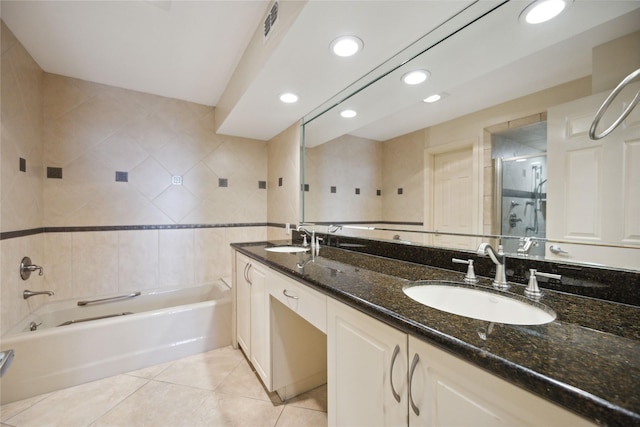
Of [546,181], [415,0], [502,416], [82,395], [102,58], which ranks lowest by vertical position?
[82,395]

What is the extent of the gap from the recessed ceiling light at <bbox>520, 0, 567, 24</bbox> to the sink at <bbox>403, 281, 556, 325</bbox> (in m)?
1.12

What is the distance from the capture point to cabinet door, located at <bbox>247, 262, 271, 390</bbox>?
4.97 feet

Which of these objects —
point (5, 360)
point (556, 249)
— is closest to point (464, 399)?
point (556, 249)

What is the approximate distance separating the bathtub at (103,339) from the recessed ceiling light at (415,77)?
2189 millimetres

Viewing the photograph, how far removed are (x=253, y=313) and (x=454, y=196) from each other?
1.44 meters

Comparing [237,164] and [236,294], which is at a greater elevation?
[237,164]

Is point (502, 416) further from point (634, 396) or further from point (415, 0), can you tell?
point (415, 0)

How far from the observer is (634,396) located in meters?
0.38

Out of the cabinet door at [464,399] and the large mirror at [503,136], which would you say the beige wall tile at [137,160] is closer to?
the large mirror at [503,136]

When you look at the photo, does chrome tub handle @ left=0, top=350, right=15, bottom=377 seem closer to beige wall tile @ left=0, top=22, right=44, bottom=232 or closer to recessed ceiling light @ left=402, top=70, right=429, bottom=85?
beige wall tile @ left=0, top=22, right=44, bottom=232

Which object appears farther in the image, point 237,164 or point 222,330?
point 237,164

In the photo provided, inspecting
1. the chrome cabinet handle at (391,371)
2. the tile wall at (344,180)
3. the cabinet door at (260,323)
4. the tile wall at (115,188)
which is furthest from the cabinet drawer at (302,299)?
the tile wall at (115,188)

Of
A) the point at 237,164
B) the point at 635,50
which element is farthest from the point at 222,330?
the point at 635,50

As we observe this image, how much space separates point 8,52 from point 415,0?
2.55 m
